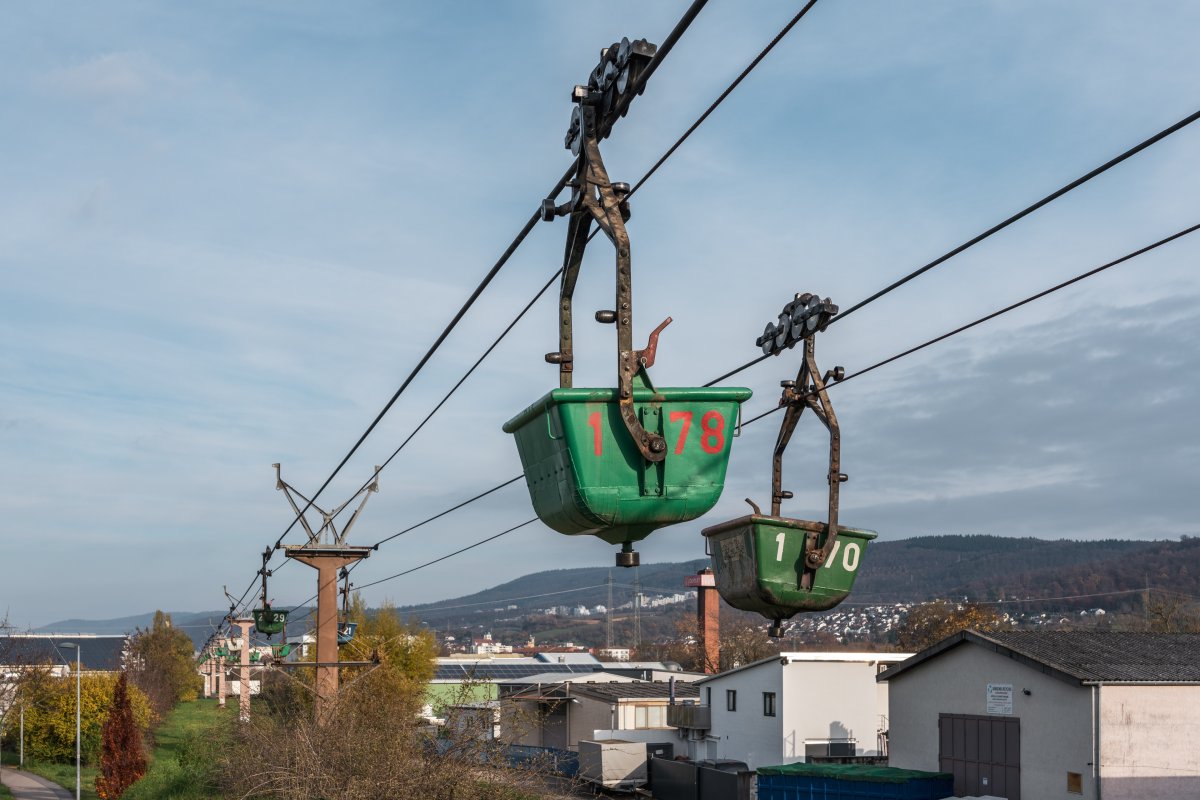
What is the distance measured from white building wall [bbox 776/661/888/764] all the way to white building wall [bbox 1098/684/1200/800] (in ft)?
52.4

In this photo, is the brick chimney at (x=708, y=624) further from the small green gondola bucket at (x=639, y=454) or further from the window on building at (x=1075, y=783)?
the small green gondola bucket at (x=639, y=454)

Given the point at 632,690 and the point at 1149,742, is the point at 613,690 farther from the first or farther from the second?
the point at 1149,742

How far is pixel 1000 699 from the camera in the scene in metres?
34.1

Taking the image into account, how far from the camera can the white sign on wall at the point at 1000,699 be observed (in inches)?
1320

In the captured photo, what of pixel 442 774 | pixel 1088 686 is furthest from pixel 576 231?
pixel 1088 686

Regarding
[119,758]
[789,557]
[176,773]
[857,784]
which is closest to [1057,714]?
[857,784]

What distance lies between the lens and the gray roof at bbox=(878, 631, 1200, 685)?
31172 mm

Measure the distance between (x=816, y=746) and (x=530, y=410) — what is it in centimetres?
4313

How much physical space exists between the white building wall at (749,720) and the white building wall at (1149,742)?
16.8m

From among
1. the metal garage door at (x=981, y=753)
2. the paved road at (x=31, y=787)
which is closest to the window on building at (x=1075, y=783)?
the metal garage door at (x=981, y=753)

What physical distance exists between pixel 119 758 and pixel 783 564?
4394 cm

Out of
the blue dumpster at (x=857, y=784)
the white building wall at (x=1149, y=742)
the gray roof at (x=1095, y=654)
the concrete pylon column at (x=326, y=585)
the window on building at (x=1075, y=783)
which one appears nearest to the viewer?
the concrete pylon column at (x=326, y=585)

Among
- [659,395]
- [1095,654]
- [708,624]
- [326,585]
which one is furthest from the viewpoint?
[708,624]

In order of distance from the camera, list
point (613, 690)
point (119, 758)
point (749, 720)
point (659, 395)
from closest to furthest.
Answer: point (659, 395), point (119, 758), point (749, 720), point (613, 690)
